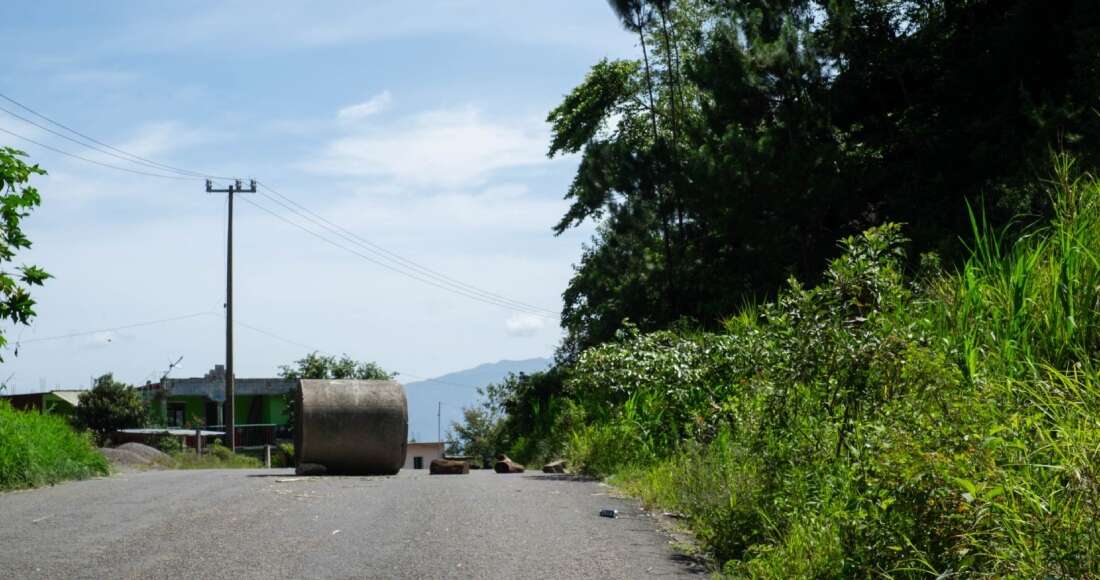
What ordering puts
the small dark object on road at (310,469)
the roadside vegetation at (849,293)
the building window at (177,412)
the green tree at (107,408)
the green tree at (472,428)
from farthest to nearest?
the building window at (177,412)
the green tree at (472,428)
the green tree at (107,408)
the small dark object on road at (310,469)
the roadside vegetation at (849,293)

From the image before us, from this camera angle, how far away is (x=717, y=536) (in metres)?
7.69

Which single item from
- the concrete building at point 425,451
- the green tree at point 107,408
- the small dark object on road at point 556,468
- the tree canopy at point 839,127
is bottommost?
the concrete building at point 425,451

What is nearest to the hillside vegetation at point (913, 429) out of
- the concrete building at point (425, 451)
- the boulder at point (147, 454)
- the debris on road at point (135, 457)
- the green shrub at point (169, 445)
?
the debris on road at point (135, 457)

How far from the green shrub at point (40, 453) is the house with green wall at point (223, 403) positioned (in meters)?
41.0

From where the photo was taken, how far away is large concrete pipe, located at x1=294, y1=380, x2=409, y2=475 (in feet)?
57.1

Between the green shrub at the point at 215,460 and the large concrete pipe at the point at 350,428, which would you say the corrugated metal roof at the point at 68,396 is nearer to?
the green shrub at the point at 215,460

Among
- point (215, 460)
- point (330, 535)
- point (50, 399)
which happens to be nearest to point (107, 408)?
point (50, 399)

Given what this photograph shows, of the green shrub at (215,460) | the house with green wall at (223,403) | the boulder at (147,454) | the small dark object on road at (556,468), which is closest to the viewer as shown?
the small dark object on road at (556,468)

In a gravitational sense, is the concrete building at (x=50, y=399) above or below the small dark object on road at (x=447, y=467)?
above

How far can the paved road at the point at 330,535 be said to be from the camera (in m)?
6.98

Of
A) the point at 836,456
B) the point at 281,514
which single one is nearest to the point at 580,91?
the point at 281,514

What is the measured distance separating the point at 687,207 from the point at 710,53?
3462mm

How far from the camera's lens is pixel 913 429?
5.87m

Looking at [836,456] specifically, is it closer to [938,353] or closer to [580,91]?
[938,353]
